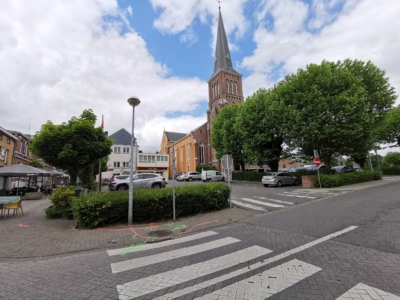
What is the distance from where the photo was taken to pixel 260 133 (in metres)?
25.7

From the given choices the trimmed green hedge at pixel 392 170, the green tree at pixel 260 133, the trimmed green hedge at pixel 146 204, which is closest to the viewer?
the trimmed green hedge at pixel 146 204

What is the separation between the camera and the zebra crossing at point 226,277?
119 inches

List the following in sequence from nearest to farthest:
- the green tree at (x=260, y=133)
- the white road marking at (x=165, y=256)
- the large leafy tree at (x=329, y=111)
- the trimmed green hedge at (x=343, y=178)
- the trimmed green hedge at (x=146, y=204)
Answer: the white road marking at (x=165, y=256)
the trimmed green hedge at (x=146, y=204)
the trimmed green hedge at (x=343, y=178)
the large leafy tree at (x=329, y=111)
the green tree at (x=260, y=133)

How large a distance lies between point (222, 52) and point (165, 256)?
55.3 metres

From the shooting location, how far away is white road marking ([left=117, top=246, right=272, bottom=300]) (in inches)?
127

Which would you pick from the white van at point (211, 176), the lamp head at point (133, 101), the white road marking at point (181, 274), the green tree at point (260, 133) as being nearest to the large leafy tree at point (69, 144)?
the lamp head at point (133, 101)

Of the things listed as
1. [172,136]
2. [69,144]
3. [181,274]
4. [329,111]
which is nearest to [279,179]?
[329,111]

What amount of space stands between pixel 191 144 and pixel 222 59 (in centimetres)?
Answer: 2233

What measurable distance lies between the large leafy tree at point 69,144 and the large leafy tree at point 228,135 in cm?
1985

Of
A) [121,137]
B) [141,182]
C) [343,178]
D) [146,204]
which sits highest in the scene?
[121,137]

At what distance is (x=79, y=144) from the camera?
10.8 m

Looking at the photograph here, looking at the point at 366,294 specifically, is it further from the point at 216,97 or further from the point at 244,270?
the point at 216,97

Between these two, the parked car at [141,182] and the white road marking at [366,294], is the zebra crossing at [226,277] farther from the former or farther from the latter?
the parked car at [141,182]

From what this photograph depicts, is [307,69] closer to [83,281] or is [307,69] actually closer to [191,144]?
[83,281]
